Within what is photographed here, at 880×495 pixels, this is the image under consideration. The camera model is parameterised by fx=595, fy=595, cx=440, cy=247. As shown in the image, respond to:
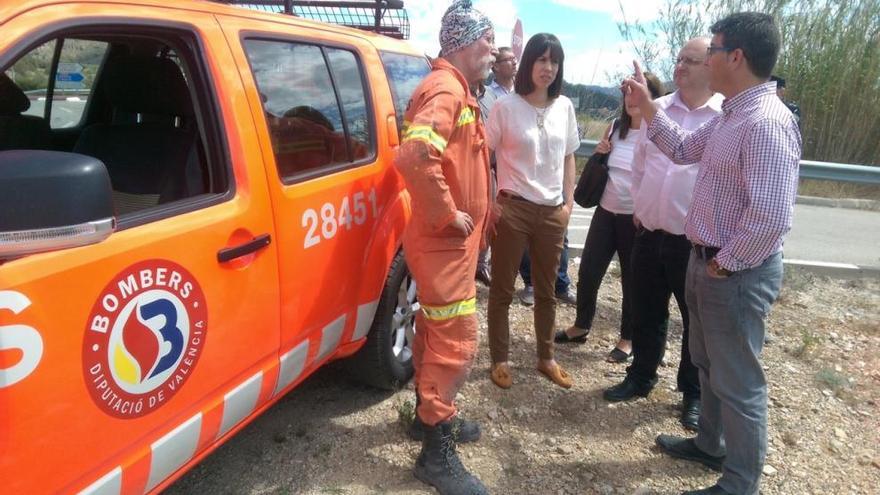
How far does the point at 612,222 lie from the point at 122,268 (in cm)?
278

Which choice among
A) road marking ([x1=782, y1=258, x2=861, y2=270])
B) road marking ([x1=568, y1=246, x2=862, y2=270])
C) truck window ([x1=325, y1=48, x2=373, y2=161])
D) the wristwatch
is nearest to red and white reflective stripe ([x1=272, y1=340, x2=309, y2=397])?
truck window ([x1=325, y1=48, x2=373, y2=161])

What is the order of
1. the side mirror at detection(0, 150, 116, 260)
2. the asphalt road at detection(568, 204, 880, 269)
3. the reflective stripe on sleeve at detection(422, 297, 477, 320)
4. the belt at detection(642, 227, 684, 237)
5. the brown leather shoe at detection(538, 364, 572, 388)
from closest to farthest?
the side mirror at detection(0, 150, 116, 260)
the reflective stripe on sleeve at detection(422, 297, 477, 320)
the belt at detection(642, 227, 684, 237)
the brown leather shoe at detection(538, 364, 572, 388)
the asphalt road at detection(568, 204, 880, 269)

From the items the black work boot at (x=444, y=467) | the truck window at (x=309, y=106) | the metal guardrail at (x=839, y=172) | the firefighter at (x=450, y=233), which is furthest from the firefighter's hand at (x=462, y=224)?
the metal guardrail at (x=839, y=172)

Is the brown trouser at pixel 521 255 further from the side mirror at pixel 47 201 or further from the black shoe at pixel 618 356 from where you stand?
the side mirror at pixel 47 201

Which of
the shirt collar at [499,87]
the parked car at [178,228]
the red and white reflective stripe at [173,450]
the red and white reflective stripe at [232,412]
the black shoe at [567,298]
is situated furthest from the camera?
the shirt collar at [499,87]

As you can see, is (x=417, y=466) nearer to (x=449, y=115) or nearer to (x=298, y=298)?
(x=298, y=298)

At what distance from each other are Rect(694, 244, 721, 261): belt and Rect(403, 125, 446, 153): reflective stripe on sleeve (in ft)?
3.54

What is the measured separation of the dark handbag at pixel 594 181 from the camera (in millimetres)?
3492

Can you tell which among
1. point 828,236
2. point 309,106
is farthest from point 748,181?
point 828,236

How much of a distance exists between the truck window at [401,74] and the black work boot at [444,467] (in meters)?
1.40

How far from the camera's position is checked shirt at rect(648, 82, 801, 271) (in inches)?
77.1

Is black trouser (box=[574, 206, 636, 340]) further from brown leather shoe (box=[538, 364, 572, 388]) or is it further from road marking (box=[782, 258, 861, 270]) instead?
road marking (box=[782, 258, 861, 270])

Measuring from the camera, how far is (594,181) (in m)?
3.53

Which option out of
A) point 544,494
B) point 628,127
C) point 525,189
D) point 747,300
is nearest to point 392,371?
point 544,494
